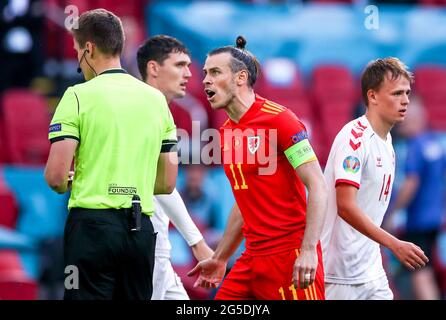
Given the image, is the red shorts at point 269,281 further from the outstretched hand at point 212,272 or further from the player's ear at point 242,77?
the player's ear at point 242,77

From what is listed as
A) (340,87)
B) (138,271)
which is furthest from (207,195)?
(138,271)

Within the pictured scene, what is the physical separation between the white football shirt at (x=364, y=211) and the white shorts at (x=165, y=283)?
120 centimetres

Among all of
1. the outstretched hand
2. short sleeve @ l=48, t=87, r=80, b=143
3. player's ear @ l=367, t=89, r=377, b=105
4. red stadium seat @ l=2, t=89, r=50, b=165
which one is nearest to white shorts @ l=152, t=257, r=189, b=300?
the outstretched hand

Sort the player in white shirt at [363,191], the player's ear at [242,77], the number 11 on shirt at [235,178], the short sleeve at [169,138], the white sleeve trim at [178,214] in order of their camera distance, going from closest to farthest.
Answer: the short sleeve at [169,138]
the number 11 on shirt at [235,178]
the player's ear at [242,77]
the player in white shirt at [363,191]
the white sleeve trim at [178,214]

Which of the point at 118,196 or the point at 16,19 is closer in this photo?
the point at 118,196

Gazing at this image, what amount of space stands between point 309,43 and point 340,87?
104 centimetres

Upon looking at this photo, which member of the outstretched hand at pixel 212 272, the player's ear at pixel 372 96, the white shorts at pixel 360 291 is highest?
the player's ear at pixel 372 96

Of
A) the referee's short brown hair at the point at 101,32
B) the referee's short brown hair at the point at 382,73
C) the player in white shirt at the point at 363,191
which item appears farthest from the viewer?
the referee's short brown hair at the point at 382,73

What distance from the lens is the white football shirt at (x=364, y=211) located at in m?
7.89

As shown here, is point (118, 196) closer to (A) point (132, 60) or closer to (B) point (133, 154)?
(B) point (133, 154)

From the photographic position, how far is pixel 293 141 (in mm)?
7270

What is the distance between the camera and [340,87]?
15.7m

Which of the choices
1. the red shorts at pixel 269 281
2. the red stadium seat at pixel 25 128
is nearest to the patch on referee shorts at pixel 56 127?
the red shorts at pixel 269 281
